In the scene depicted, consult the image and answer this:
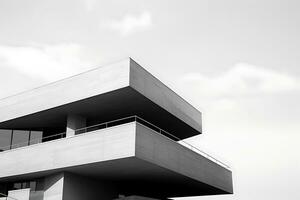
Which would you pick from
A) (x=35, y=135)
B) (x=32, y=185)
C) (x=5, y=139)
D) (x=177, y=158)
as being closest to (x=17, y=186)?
(x=32, y=185)

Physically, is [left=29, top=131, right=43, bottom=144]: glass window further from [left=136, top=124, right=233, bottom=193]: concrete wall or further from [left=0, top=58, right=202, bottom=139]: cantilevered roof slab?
[left=136, top=124, right=233, bottom=193]: concrete wall

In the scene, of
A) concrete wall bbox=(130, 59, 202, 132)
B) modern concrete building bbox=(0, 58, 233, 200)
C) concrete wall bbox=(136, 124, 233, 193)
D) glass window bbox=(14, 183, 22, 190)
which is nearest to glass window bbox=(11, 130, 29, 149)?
modern concrete building bbox=(0, 58, 233, 200)

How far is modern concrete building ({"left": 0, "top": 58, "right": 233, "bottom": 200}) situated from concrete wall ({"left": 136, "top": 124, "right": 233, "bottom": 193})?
0.16 feet

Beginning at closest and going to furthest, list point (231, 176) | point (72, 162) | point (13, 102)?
1. point (72, 162)
2. point (13, 102)
3. point (231, 176)

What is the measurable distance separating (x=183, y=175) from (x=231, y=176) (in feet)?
27.1

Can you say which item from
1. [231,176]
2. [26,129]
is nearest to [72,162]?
[26,129]

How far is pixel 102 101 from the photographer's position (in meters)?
22.7

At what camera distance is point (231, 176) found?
30.2 metres

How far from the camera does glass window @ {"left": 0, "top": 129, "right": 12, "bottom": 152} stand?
28156 mm

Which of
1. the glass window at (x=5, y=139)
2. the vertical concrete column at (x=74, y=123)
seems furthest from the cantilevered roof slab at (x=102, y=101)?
the glass window at (x=5, y=139)

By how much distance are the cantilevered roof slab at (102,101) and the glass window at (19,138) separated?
572mm

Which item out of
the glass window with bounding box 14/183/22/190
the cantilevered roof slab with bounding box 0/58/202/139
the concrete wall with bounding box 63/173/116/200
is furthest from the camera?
the glass window with bounding box 14/183/22/190

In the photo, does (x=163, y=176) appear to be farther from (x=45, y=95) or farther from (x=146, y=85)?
(x=45, y=95)

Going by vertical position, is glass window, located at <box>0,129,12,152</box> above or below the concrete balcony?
above
